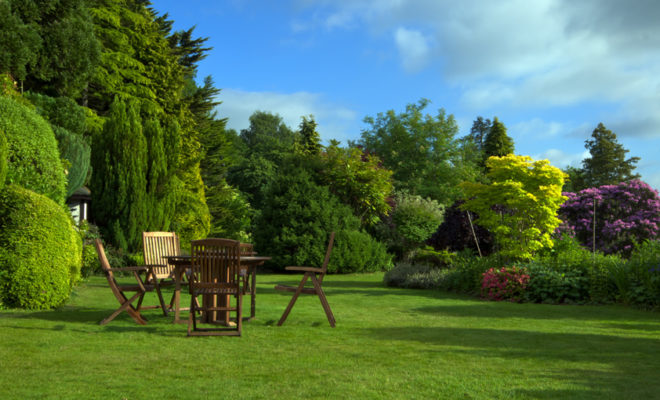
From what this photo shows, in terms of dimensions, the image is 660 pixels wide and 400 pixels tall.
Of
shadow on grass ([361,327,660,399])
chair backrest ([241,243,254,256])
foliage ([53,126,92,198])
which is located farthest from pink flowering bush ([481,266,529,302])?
foliage ([53,126,92,198])

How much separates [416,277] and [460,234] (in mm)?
1885

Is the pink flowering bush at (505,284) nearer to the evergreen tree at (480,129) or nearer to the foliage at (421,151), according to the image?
the foliage at (421,151)

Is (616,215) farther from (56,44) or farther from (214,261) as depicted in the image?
(56,44)

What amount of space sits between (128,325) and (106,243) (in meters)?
12.0

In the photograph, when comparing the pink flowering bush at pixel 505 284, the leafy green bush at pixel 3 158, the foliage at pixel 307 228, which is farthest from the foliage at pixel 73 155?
the pink flowering bush at pixel 505 284

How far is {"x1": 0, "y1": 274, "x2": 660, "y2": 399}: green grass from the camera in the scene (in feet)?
13.4

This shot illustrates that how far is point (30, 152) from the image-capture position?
9625 mm

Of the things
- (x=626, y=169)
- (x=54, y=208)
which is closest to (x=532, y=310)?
(x=54, y=208)

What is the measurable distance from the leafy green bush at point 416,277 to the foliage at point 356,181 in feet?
23.1

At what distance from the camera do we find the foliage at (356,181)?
21688 mm

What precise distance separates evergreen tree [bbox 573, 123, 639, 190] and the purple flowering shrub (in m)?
28.9

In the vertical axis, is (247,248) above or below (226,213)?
below

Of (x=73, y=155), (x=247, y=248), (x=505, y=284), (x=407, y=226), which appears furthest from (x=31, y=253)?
(x=407, y=226)

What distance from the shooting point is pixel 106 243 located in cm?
1816
